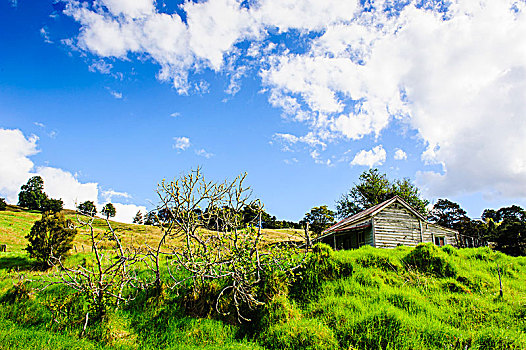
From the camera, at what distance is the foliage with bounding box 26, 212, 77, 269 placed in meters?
15.1

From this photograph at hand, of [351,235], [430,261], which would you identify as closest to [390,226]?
[351,235]

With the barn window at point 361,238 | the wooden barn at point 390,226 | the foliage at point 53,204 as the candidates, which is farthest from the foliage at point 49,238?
the foliage at point 53,204

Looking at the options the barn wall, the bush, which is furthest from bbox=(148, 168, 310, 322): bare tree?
the barn wall

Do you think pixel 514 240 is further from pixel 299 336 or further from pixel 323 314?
pixel 299 336

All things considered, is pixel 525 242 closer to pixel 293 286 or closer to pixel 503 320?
pixel 503 320

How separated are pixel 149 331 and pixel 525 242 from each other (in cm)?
3666

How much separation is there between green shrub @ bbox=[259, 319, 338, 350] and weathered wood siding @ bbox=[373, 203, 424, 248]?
1824cm

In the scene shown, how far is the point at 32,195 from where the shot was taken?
70.0 metres

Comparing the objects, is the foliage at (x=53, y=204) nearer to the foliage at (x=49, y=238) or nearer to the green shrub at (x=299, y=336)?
the foliage at (x=49, y=238)

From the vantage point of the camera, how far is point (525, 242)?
101ft

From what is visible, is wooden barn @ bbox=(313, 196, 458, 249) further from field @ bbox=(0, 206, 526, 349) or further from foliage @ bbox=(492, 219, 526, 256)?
field @ bbox=(0, 206, 526, 349)

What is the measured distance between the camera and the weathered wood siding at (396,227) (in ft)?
79.6

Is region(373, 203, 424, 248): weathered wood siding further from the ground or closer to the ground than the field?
further from the ground

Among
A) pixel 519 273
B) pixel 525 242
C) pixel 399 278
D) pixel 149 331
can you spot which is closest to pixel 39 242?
pixel 149 331
